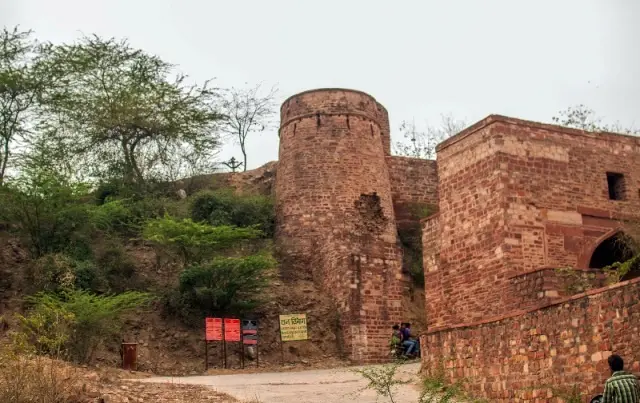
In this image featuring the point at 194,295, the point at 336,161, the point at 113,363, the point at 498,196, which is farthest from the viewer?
the point at 336,161

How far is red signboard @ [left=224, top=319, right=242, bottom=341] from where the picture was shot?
18.9 meters

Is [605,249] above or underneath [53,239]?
underneath

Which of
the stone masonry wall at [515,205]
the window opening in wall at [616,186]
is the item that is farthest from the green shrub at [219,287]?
the window opening in wall at [616,186]

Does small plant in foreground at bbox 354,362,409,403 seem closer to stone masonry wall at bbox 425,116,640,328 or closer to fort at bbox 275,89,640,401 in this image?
fort at bbox 275,89,640,401

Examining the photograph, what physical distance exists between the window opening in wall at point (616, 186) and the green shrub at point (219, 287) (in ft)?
26.3

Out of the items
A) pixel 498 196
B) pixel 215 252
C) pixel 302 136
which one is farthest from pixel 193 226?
pixel 498 196

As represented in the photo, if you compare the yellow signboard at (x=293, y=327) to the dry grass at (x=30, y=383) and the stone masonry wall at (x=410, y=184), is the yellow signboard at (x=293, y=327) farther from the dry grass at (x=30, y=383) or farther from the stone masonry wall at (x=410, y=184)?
the dry grass at (x=30, y=383)

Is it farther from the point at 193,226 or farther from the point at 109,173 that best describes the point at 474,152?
the point at 109,173

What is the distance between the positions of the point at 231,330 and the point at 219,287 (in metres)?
1.67

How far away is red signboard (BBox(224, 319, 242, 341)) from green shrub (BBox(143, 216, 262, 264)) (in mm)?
2887

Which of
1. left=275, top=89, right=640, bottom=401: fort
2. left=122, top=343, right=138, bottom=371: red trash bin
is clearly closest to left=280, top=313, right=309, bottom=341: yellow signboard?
left=275, top=89, right=640, bottom=401: fort

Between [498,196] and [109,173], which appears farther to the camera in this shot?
[109,173]

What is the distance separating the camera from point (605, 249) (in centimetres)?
1700

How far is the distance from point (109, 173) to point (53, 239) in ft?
20.0
